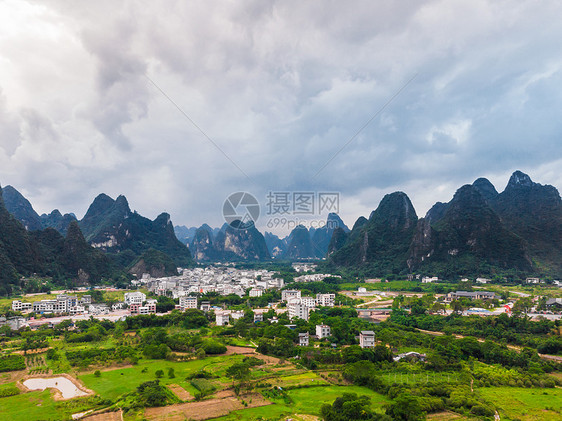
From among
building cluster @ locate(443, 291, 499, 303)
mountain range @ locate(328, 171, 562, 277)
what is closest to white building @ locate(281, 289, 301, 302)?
building cluster @ locate(443, 291, 499, 303)

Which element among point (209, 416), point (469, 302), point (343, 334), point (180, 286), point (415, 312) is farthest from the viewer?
point (180, 286)

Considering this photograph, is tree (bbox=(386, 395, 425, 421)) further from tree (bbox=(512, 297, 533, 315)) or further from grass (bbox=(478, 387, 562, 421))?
tree (bbox=(512, 297, 533, 315))

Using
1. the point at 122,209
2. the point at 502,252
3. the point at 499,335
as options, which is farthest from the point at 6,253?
the point at 502,252

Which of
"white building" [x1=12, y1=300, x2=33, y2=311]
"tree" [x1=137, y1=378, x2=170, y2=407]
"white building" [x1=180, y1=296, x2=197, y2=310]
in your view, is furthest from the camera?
"white building" [x1=180, y1=296, x2=197, y2=310]

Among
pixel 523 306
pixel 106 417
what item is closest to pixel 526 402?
pixel 106 417

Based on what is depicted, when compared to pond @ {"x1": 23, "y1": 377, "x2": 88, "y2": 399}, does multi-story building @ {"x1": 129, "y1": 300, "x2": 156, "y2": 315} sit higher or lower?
higher

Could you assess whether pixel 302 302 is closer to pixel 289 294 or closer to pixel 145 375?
pixel 289 294

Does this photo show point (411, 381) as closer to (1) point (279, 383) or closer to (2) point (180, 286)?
(1) point (279, 383)

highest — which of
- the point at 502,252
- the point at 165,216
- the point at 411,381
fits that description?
the point at 165,216
